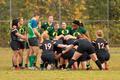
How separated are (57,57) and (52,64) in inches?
15.7

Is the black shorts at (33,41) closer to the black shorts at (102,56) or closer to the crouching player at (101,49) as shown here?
the crouching player at (101,49)

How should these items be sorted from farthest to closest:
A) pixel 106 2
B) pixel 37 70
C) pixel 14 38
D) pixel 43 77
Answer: pixel 106 2 → pixel 14 38 → pixel 37 70 → pixel 43 77

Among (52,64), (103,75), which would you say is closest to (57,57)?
(52,64)

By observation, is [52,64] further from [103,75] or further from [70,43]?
[103,75]

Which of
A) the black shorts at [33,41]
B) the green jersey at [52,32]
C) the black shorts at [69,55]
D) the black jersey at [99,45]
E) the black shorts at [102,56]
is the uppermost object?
the green jersey at [52,32]

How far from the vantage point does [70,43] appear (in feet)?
63.0

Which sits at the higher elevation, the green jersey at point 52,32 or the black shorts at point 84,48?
the green jersey at point 52,32

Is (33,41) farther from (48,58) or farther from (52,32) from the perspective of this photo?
(48,58)

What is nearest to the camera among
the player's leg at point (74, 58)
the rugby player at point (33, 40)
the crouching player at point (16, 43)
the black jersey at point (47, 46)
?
the player's leg at point (74, 58)

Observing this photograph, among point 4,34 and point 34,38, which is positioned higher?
point 34,38

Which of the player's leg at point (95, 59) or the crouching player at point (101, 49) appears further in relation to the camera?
the crouching player at point (101, 49)

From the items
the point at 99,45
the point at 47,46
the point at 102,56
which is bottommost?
the point at 102,56

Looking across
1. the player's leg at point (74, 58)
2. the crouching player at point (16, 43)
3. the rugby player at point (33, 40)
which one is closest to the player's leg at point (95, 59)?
the player's leg at point (74, 58)

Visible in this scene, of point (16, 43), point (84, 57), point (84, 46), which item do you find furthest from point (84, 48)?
point (16, 43)
